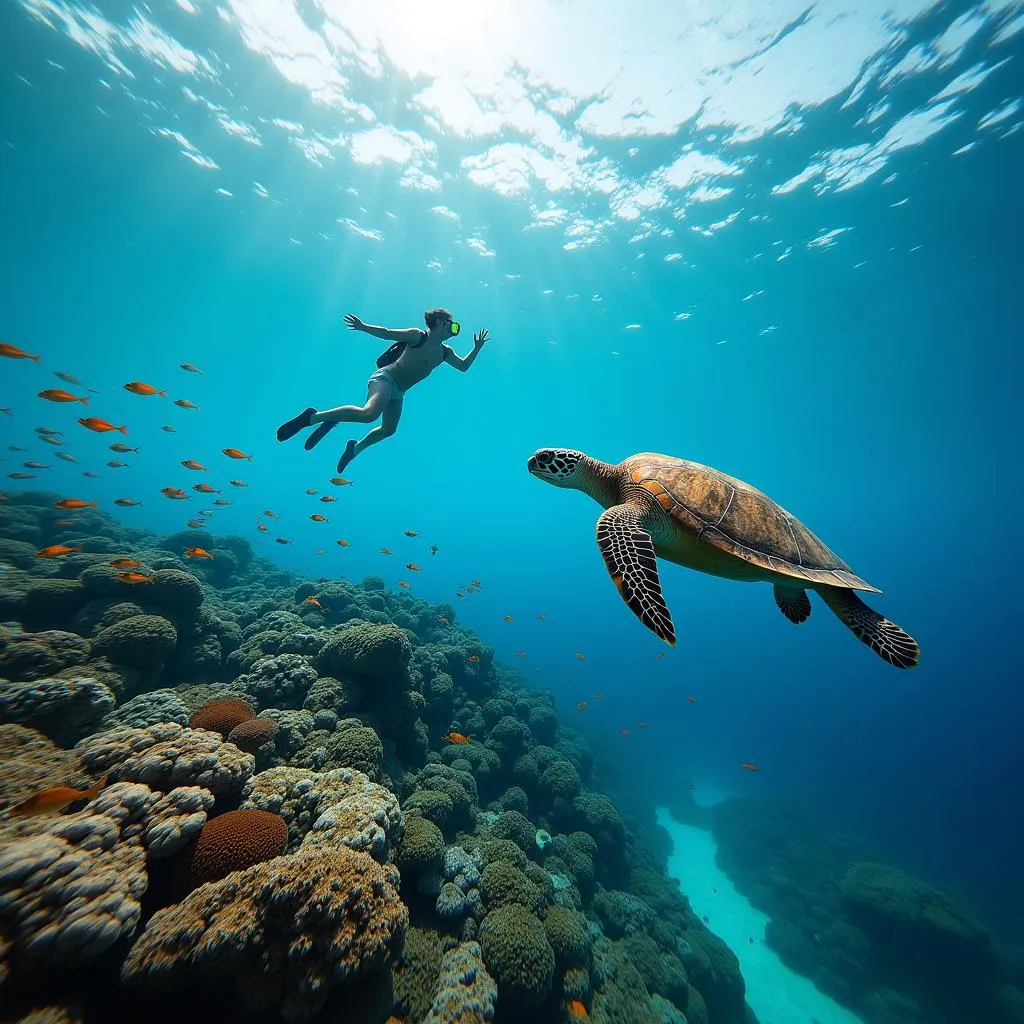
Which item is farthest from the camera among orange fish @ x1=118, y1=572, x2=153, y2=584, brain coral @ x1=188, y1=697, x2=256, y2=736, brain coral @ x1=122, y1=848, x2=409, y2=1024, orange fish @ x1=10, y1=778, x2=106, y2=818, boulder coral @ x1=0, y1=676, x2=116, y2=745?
orange fish @ x1=118, y1=572, x2=153, y2=584

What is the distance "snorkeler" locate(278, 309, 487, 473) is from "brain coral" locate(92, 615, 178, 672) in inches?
131

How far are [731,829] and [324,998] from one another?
83.5 feet

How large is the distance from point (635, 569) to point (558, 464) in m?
1.81

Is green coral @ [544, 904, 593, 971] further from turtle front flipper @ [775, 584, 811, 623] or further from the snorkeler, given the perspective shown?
the snorkeler

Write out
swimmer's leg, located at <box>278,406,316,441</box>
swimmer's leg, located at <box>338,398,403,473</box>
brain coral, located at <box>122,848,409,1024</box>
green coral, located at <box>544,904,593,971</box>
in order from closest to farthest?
brain coral, located at <box>122,848,409,1024</box> < green coral, located at <box>544,904,593,971</box> < swimmer's leg, located at <box>278,406,316,441</box> < swimmer's leg, located at <box>338,398,403,473</box>

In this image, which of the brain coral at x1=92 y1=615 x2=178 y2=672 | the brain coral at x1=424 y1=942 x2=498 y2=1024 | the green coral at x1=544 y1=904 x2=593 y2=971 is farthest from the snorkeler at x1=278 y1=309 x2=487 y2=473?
the green coral at x1=544 y1=904 x2=593 y2=971

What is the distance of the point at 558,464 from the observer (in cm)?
434

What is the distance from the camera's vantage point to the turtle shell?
11.7 feet

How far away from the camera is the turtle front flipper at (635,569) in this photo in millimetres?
2537

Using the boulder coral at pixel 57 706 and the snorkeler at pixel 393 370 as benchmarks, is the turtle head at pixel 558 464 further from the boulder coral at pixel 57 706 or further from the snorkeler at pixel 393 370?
the boulder coral at pixel 57 706

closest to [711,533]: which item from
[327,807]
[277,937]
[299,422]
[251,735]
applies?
[277,937]

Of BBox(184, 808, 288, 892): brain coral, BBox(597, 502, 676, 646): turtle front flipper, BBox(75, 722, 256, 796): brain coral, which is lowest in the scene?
BBox(184, 808, 288, 892): brain coral

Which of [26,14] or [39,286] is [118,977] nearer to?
[26,14]

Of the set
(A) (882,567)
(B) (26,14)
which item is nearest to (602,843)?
(B) (26,14)
